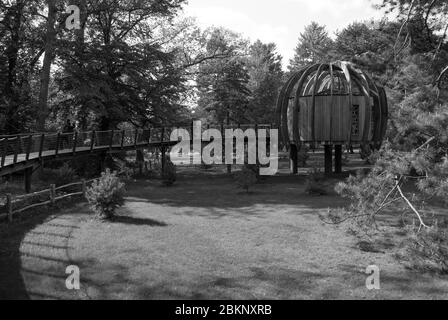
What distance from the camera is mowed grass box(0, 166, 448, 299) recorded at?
869 centimetres

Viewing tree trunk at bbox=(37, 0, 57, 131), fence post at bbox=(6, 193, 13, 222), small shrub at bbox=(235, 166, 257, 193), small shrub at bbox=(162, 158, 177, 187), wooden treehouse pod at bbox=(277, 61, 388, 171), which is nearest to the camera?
fence post at bbox=(6, 193, 13, 222)

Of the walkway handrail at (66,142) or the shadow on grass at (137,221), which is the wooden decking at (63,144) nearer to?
the walkway handrail at (66,142)

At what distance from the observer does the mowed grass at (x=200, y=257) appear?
28.5 ft

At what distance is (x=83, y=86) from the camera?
25641 mm

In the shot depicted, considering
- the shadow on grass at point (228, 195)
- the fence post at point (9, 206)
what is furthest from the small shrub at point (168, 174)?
the fence post at point (9, 206)

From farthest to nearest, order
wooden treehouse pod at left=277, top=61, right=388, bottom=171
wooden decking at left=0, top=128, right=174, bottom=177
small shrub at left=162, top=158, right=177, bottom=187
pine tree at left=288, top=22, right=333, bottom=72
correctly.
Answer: pine tree at left=288, top=22, right=333, bottom=72 < small shrub at left=162, top=158, right=177, bottom=187 < wooden treehouse pod at left=277, top=61, right=388, bottom=171 < wooden decking at left=0, top=128, right=174, bottom=177

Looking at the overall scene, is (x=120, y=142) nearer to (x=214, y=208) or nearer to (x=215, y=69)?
(x=214, y=208)

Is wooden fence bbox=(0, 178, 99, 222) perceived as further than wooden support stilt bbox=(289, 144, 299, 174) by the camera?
No

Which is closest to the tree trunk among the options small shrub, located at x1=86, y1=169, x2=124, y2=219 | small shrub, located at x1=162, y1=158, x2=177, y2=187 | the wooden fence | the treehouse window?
the wooden fence

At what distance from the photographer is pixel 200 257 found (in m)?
11.0

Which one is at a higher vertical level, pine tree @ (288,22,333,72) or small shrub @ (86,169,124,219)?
pine tree @ (288,22,333,72)

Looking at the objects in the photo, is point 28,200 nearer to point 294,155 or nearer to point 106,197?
point 106,197

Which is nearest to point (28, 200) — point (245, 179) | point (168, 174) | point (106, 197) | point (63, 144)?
point (63, 144)

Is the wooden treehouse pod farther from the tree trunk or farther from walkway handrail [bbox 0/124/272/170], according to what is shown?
the tree trunk
